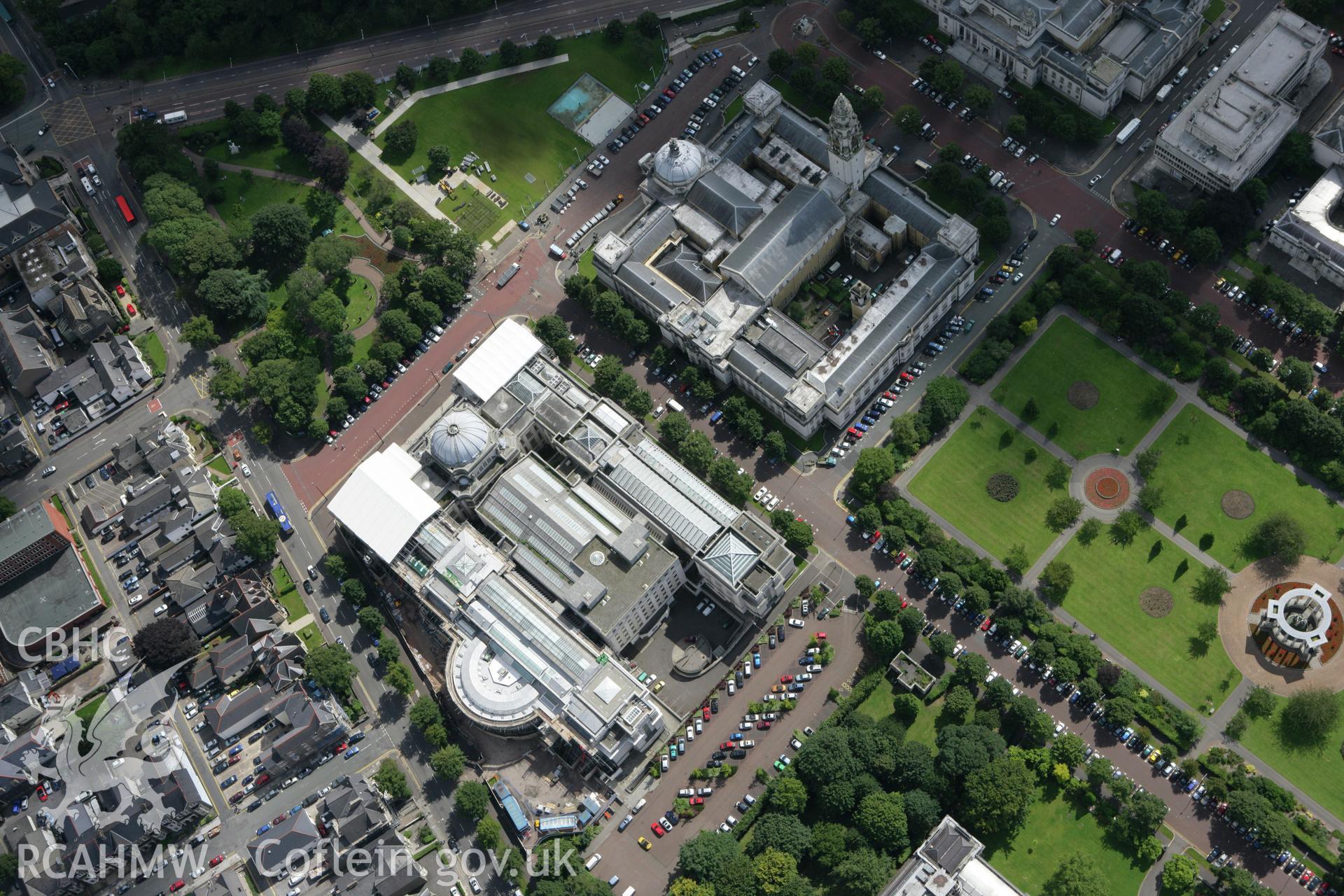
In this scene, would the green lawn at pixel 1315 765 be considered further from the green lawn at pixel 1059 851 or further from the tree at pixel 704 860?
the tree at pixel 704 860

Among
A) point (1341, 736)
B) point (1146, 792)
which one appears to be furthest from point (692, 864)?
point (1341, 736)

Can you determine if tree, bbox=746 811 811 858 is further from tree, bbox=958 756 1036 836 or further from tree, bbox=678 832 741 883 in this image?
tree, bbox=958 756 1036 836

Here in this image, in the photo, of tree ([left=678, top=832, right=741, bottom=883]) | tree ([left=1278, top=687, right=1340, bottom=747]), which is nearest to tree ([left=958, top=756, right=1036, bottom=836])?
tree ([left=678, top=832, right=741, bottom=883])

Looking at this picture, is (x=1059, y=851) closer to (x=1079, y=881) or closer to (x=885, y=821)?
(x=1079, y=881)

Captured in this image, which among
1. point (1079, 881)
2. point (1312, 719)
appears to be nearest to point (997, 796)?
point (1079, 881)

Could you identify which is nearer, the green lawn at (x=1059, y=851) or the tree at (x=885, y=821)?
the green lawn at (x=1059, y=851)

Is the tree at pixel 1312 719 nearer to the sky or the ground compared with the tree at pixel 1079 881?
nearer to the sky

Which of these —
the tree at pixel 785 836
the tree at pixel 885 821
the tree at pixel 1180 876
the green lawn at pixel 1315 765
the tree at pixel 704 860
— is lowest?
the tree at pixel 704 860

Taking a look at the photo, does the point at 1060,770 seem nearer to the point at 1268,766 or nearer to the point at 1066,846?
the point at 1066,846

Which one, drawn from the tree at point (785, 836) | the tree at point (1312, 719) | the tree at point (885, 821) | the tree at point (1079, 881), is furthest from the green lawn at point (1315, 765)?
the tree at point (785, 836)
